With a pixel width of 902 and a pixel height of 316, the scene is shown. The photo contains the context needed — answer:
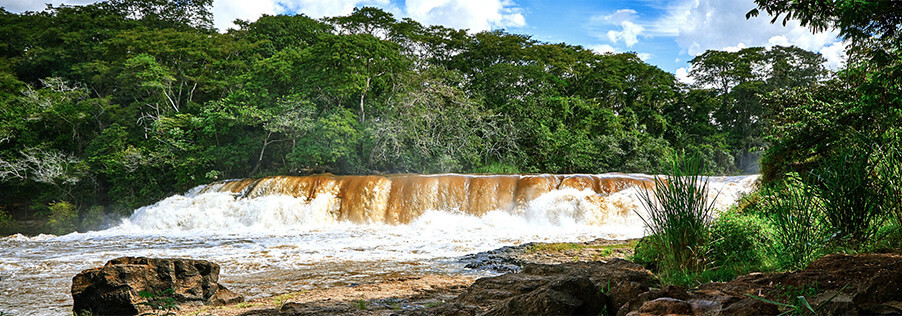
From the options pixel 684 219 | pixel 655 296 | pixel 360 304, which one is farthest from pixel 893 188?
pixel 360 304

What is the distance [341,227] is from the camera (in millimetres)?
12750

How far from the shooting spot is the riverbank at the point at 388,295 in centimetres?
371

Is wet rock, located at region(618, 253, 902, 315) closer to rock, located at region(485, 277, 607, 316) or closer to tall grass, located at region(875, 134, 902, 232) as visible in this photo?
rock, located at region(485, 277, 607, 316)

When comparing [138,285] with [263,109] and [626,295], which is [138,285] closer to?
[626,295]

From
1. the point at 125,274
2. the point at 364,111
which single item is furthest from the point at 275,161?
the point at 125,274

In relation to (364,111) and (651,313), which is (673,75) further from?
(651,313)

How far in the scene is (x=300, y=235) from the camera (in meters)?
11.3

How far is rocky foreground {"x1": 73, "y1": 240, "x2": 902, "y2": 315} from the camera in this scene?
188cm

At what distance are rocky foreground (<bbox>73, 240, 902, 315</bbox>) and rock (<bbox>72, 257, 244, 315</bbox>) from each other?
8.5 inches

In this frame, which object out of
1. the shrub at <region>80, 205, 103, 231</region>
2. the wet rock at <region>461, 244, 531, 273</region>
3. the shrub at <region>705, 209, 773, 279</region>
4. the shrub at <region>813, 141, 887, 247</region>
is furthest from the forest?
the shrub at <region>813, 141, 887, 247</region>

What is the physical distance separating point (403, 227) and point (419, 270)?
233 inches

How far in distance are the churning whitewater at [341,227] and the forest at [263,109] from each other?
3.64 metres

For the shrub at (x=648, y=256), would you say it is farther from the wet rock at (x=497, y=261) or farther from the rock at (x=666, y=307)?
the rock at (x=666, y=307)

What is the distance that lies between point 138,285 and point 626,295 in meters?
4.27
